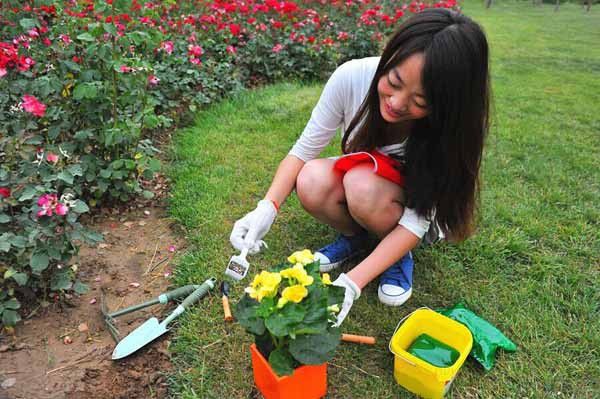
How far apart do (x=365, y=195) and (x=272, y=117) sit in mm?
1869

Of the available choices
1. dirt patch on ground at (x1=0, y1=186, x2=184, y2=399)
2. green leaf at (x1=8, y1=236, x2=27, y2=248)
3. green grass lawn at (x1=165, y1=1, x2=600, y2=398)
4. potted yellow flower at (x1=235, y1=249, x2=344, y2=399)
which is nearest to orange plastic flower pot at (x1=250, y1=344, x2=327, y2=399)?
potted yellow flower at (x1=235, y1=249, x2=344, y2=399)

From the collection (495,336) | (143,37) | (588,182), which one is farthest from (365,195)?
(588,182)

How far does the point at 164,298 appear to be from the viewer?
69.7 inches

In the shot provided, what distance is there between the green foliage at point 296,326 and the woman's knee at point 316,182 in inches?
23.6

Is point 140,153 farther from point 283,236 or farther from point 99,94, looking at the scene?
point 283,236

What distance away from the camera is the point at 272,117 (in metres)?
3.49

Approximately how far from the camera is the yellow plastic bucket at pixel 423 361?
4.62 feet

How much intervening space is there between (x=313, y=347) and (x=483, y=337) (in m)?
0.68

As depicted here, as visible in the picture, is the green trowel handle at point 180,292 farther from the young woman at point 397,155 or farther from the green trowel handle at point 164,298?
the young woman at point 397,155

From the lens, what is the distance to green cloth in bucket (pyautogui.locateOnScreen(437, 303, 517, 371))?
5.16ft

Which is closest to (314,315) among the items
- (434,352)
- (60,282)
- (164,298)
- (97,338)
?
(434,352)

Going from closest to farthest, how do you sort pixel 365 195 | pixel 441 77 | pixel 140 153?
pixel 441 77 < pixel 365 195 < pixel 140 153

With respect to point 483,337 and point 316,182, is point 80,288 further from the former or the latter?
point 483,337

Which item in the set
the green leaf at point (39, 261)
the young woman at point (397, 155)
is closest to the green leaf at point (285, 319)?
the young woman at point (397, 155)
